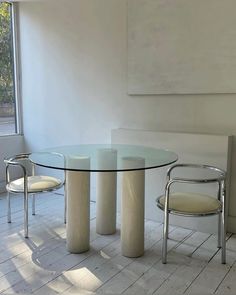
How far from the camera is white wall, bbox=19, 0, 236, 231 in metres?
3.03

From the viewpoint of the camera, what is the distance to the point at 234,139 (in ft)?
9.29

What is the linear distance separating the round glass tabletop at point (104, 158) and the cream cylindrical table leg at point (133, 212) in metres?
0.10

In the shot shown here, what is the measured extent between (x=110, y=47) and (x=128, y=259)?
80.9 inches

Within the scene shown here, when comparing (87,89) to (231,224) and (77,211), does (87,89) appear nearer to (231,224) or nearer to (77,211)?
(77,211)

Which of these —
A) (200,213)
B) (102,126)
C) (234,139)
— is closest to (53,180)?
(102,126)

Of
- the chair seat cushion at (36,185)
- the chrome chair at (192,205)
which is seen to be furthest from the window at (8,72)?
the chrome chair at (192,205)

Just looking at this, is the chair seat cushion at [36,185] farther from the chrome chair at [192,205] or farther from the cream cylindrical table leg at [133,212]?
the chrome chair at [192,205]

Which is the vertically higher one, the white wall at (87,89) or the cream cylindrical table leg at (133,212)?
the white wall at (87,89)

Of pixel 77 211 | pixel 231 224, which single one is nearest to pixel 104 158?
pixel 77 211

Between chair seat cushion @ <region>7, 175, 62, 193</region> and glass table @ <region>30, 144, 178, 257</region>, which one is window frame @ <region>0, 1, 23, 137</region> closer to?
chair seat cushion @ <region>7, 175, 62, 193</region>

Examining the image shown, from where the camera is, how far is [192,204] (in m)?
2.36

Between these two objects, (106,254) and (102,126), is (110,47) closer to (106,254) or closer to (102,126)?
(102,126)

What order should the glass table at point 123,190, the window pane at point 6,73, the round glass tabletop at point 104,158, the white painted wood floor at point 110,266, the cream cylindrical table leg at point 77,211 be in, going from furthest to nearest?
1. the window pane at point 6,73
2. the cream cylindrical table leg at point 77,211
3. the glass table at point 123,190
4. the round glass tabletop at point 104,158
5. the white painted wood floor at point 110,266

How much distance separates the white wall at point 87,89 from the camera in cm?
303
